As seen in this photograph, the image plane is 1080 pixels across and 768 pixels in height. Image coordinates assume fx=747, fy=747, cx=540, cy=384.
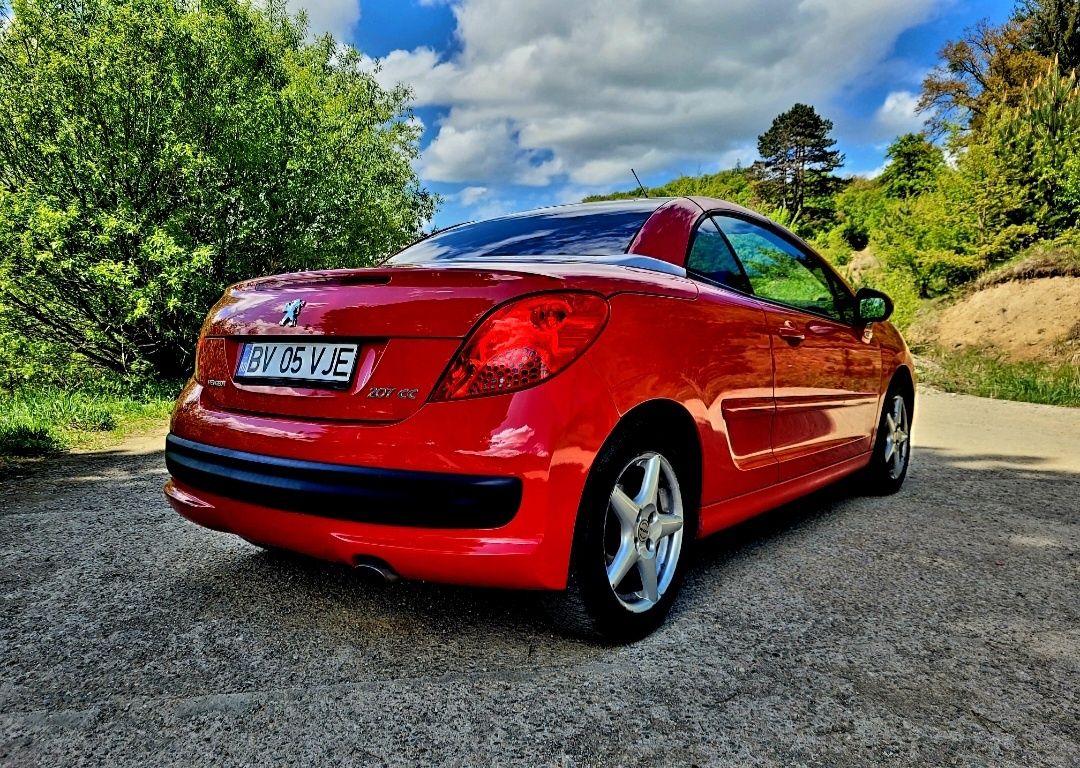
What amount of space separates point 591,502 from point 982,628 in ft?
4.78

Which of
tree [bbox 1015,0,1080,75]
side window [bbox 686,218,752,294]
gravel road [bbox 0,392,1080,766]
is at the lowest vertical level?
gravel road [bbox 0,392,1080,766]

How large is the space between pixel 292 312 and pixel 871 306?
3.05 meters

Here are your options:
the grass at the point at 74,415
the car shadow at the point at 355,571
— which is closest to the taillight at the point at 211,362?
the car shadow at the point at 355,571

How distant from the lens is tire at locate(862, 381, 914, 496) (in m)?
4.35

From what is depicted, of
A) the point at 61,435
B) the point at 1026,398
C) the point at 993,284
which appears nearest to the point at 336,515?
the point at 61,435

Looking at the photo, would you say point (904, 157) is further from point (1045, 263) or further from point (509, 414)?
point (509, 414)

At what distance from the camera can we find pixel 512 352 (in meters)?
2.01

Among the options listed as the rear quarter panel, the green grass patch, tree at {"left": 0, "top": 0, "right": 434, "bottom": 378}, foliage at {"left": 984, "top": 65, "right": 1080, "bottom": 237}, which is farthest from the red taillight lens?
foliage at {"left": 984, "top": 65, "right": 1080, "bottom": 237}

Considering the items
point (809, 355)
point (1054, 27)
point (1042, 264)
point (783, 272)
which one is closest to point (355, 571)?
point (809, 355)

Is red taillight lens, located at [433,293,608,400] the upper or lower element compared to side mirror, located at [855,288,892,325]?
lower

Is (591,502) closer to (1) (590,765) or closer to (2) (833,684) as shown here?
(1) (590,765)

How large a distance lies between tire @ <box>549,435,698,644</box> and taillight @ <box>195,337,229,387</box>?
1304 millimetres

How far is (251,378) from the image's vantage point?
238cm

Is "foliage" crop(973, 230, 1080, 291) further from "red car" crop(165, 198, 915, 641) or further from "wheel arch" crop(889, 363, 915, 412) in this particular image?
"red car" crop(165, 198, 915, 641)
